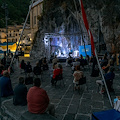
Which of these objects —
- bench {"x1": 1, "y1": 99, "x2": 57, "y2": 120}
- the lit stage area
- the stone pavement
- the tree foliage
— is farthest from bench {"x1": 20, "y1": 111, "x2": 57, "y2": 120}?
the tree foliage

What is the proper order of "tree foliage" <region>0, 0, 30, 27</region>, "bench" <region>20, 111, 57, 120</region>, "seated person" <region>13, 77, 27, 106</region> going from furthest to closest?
"tree foliage" <region>0, 0, 30, 27</region>
"seated person" <region>13, 77, 27, 106</region>
"bench" <region>20, 111, 57, 120</region>

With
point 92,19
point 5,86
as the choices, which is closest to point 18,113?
point 5,86

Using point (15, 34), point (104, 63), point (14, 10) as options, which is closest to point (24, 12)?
point (14, 10)

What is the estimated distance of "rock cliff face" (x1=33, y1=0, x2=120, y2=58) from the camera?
1756cm

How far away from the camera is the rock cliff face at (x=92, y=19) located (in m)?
17.6

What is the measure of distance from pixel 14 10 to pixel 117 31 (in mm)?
57422

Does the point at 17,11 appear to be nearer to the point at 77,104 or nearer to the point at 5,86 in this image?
the point at 5,86

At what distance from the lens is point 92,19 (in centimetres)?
2072

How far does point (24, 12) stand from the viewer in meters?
66.2

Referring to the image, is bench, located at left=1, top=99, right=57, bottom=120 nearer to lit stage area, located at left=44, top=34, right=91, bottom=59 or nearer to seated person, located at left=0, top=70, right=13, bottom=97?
seated person, located at left=0, top=70, right=13, bottom=97

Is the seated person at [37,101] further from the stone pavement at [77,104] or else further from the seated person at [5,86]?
the seated person at [5,86]

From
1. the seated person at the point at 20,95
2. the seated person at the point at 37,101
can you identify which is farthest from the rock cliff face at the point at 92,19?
the seated person at the point at 37,101

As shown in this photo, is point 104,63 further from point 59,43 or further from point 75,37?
point 59,43

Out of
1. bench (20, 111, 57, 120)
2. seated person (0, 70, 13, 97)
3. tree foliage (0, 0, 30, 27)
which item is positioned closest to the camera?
bench (20, 111, 57, 120)
